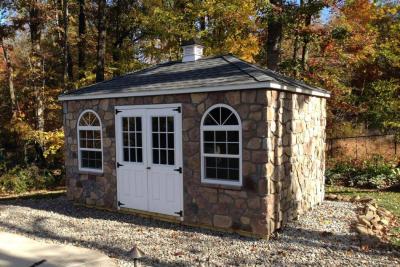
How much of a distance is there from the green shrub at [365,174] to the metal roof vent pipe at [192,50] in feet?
22.1

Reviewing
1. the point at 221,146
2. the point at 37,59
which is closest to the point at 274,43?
the point at 221,146

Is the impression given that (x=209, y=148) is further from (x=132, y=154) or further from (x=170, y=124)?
(x=132, y=154)

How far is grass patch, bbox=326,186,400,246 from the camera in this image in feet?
30.6

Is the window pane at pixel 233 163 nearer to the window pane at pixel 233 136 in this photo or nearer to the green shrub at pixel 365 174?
the window pane at pixel 233 136

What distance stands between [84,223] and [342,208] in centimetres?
579

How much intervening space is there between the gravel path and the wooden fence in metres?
7.25

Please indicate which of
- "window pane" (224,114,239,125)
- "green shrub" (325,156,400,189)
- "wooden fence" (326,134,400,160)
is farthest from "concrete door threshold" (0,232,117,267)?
"wooden fence" (326,134,400,160)

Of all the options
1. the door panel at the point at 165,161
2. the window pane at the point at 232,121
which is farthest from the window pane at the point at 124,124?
the window pane at the point at 232,121

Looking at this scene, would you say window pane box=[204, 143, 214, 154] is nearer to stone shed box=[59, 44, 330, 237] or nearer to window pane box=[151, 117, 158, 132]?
stone shed box=[59, 44, 330, 237]

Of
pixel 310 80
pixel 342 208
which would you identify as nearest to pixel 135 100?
pixel 342 208

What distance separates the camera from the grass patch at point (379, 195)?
9312 millimetres

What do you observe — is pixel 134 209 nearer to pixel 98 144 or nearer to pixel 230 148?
pixel 98 144

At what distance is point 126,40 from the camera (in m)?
19.6

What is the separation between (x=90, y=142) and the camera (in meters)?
9.35
